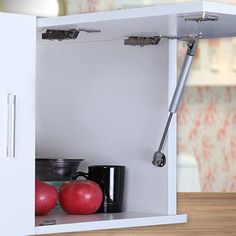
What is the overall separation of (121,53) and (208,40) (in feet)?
0.67

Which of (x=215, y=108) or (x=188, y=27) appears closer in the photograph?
(x=188, y=27)

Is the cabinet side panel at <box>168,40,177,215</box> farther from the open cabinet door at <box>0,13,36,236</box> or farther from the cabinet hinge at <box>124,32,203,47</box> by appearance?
the open cabinet door at <box>0,13,36,236</box>

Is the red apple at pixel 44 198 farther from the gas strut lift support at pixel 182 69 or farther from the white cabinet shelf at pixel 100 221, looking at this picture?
the gas strut lift support at pixel 182 69

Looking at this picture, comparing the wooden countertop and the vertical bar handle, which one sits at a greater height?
the vertical bar handle

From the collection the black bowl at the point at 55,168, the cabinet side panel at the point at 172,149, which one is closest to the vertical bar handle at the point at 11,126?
the black bowl at the point at 55,168

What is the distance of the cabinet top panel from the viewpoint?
144 cm

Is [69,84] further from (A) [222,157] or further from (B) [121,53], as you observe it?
(A) [222,157]

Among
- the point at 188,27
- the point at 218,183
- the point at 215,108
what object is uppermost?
the point at 188,27

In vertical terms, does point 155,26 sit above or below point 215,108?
above

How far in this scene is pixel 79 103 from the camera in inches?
73.1

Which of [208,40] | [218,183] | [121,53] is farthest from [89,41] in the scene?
[218,183]

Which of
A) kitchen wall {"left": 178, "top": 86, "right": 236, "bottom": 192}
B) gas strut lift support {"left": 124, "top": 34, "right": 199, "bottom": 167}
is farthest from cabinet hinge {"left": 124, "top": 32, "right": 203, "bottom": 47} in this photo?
kitchen wall {"left": 178, "top": 86, "right": 236, "bottom": 192}

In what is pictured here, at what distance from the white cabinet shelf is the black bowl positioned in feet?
0.25

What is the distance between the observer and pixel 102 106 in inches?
71.9
